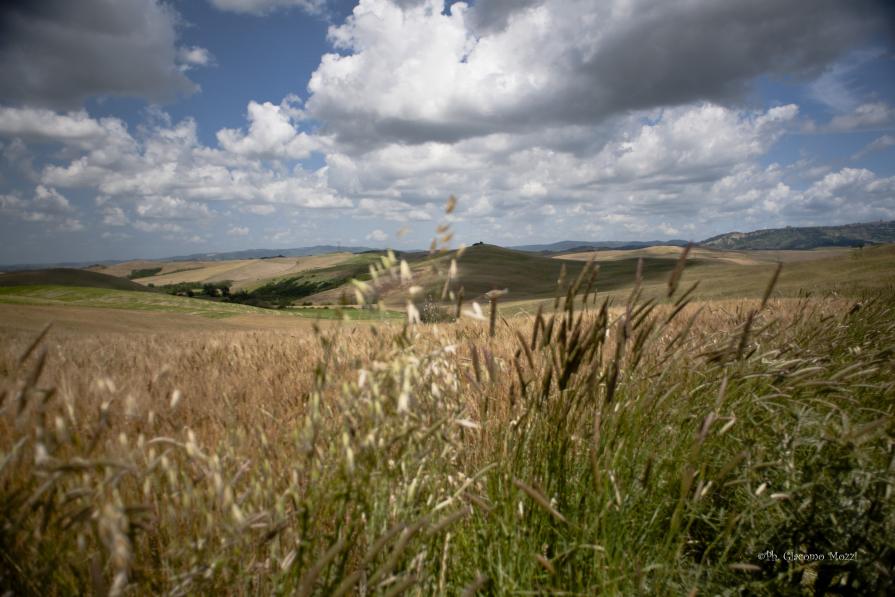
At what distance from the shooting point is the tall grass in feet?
4.61

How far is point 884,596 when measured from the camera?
1742 mm

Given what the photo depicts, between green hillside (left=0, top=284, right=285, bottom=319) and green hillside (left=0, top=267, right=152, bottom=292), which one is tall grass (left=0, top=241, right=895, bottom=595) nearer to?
green hillside (left=0, top=284, right=285, bottom=319)

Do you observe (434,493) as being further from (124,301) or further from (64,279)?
(64,279)

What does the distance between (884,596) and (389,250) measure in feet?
7.22

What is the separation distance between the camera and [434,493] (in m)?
2.07

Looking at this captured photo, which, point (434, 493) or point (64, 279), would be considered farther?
point (64, 279)

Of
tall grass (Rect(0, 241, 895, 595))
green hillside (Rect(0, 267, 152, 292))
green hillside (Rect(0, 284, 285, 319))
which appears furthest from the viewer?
green hillside (Rect(0, 267, 152, 292))

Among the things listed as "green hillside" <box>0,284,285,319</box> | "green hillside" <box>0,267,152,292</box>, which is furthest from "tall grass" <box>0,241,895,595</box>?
"green hillside" <box>0,267,152,292</box>

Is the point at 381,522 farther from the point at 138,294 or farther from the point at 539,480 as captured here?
the point at 138,294

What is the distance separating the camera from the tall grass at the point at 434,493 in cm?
141

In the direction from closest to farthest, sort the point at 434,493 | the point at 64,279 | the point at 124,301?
the point at 434,493 → the point at 124,301 → the point at 64,279

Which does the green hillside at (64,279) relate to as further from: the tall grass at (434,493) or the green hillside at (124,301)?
the tall grass at (434,493)

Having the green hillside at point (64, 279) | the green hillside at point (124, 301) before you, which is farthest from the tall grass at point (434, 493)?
the green hillside at point (64, 279)

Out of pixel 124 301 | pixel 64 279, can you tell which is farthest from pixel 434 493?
pixel 64 279
